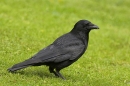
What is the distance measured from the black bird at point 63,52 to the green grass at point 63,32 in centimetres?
44

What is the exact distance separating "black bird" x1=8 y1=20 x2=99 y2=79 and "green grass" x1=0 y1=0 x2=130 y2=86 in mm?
435

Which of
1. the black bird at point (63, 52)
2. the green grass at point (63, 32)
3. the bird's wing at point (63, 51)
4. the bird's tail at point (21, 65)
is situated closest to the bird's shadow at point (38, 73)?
the green grass at point (63, 32)

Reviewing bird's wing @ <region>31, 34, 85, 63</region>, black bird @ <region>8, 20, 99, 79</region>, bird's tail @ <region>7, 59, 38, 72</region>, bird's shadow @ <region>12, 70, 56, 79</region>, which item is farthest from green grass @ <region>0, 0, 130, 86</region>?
bird's wing @ <region>31, 34, 85, 63</region>

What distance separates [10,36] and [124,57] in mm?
5626

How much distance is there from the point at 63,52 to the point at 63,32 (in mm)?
9783

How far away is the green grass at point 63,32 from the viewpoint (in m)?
12.9

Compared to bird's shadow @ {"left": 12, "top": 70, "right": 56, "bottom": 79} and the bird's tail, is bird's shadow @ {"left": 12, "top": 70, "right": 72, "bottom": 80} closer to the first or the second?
bird's shadow @ {"left": 12, "top": 70, "right": 56, "bottom": 79}

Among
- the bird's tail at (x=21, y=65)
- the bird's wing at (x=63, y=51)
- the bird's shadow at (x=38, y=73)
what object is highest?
the bird's wing at (x=63, y=51)

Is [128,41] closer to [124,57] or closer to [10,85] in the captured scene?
[124,57]

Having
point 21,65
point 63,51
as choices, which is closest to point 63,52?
point 63,51

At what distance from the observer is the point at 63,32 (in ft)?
72.3

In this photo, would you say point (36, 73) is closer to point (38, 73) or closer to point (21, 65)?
point (38, 73)

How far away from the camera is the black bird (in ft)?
39.2

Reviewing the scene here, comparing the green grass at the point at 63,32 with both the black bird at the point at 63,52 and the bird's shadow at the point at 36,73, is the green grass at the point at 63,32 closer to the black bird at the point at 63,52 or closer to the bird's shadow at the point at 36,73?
the bird's shadow at the point at 36,73
